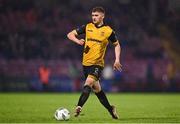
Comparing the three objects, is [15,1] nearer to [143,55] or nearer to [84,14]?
[84,14]

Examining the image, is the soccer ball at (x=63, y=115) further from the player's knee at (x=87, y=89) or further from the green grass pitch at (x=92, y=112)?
the player's knee at (x=87, y=89)

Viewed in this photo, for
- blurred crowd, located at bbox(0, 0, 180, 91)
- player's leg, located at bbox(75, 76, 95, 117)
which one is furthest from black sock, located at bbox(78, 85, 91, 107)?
blurred crowd, located at bbox(0, 0, 180, 91)

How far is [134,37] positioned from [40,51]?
5.60 m

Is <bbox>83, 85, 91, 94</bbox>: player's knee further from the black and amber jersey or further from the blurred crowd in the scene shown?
the blurred crowd

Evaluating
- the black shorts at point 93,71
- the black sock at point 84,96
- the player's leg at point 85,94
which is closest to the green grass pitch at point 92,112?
the player's leg at point 85,94

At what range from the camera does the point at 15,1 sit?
33031 millimetres

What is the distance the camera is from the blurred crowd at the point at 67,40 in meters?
29.1

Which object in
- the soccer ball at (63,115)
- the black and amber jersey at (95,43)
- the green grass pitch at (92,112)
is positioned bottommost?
the green grass pitch at (92,112)

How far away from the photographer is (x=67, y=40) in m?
31.6

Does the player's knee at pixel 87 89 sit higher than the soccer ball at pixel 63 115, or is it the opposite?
the player's knee at pixel 87 89

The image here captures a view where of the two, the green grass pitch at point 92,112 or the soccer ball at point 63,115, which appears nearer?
the soccer ball at point 63,115

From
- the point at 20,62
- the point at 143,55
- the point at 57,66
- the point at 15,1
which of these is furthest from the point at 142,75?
the point at 15,1

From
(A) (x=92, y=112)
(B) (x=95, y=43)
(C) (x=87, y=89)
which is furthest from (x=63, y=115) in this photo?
(A) (x=92, y=112)

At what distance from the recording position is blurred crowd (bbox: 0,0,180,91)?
1146 inches
